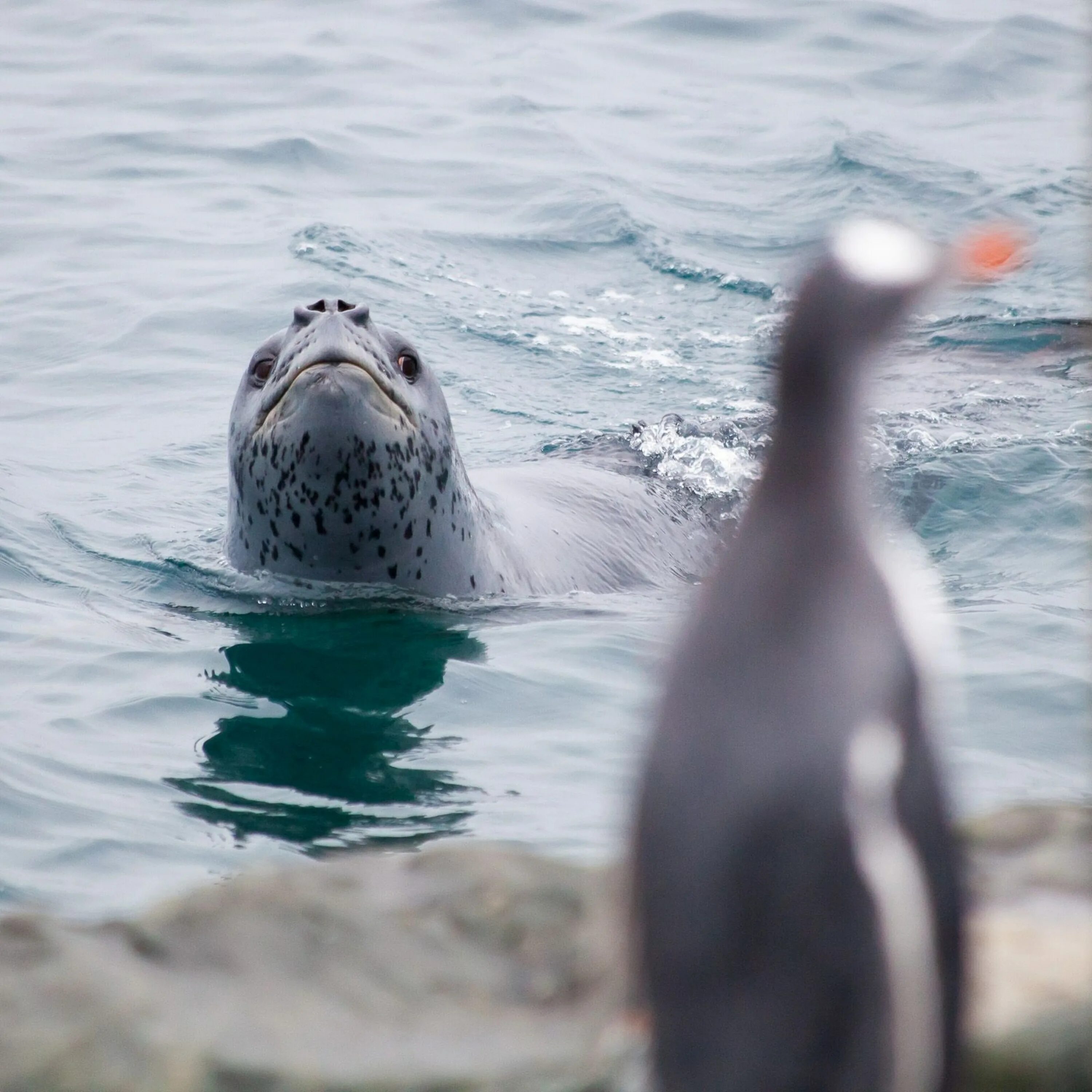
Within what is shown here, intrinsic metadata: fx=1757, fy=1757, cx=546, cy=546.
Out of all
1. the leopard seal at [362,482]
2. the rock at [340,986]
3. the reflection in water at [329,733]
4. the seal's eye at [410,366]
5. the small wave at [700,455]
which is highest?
the small wave at [700,455]

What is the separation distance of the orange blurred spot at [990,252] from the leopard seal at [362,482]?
12.0ft

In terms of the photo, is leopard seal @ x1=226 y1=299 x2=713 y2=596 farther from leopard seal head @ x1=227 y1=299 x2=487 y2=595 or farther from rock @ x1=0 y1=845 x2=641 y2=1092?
rock @ x1=0 y1=845 x2=641 y2=1092

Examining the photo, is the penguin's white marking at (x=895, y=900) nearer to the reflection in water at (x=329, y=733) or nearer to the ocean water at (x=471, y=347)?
the ocean water at (x=471, y=347)

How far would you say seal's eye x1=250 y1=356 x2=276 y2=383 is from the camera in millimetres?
6027

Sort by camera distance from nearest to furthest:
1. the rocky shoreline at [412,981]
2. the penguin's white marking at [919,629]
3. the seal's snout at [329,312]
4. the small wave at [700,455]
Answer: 1. the penguin's white marking at [919,629]
2. the rocky shoreline at [412,981]
3. the seal's snout at [329,312]
4. the small wave at [700,455]

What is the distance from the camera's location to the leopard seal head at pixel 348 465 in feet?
18.6

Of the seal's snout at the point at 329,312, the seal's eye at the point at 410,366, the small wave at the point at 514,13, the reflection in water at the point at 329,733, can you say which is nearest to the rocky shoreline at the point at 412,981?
the reflection in water at the point at 329,733

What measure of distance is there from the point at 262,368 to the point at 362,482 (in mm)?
559

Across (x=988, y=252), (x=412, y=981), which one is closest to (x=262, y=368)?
(x=412, y=981)

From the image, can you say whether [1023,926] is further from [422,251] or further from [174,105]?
[174,105]

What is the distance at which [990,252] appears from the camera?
2.08 meters

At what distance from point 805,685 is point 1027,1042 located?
2.95 ft

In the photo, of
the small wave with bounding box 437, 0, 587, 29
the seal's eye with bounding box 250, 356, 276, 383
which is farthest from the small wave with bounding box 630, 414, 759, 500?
the small wave with bounding box 437, 0, 587, 29

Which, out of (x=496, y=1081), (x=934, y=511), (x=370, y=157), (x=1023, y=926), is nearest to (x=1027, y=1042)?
(x=1023, y=926)
